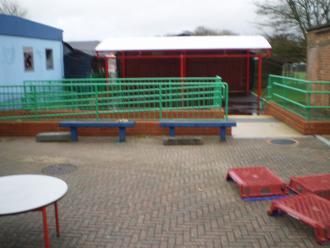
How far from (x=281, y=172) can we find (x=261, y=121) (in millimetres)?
5399

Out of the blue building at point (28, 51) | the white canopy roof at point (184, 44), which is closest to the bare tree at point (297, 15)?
the white canopy roof at point (184, 44)

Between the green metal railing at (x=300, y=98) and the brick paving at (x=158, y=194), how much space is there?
124 centimetres

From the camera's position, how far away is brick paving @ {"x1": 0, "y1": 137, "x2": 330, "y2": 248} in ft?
15.0

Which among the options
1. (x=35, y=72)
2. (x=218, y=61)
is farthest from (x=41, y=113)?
(x=218, y=61)

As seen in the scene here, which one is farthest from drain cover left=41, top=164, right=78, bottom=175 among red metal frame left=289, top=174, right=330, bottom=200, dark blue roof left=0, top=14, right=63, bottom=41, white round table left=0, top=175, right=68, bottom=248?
dark blue roof left=0, top=14, right=63, bottom=41

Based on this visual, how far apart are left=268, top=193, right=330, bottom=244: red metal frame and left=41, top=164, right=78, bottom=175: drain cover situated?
388 cm

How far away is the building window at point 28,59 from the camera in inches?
577

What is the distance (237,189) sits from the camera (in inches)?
242

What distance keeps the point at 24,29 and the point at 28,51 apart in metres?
0.90

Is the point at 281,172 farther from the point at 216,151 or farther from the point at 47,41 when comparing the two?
the point at 47,41

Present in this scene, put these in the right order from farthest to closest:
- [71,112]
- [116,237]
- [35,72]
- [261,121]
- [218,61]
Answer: [218,61] < [35,72] < [261,121] < [71,112] < [116,237]

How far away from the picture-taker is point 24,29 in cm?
1441

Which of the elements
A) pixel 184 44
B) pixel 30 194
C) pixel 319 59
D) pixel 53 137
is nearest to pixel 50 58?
pixel 184 44

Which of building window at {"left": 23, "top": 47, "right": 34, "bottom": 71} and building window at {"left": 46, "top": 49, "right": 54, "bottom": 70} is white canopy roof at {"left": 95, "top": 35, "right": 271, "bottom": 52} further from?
building window at {"left": 23, "top": 47, "right": 34, "bottom": 71}
